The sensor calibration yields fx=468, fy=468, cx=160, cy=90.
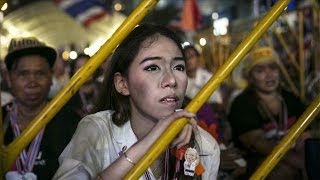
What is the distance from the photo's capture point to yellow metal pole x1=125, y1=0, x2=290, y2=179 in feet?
5.32

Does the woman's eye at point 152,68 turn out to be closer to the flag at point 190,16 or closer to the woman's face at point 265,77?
the woman's face at point 265,77

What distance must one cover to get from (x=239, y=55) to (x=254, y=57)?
3031 mm

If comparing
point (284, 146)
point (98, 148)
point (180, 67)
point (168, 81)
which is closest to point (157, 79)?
point (168, 81)

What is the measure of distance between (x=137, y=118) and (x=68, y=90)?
0.58 m

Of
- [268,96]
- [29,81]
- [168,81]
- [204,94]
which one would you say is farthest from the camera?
[268,96]

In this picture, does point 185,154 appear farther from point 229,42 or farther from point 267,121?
point 229,42

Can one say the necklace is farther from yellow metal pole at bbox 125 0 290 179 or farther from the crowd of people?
yellow metal pole at bbox 125 0 290 179

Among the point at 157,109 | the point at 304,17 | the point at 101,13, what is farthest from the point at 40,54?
the point at 101,13

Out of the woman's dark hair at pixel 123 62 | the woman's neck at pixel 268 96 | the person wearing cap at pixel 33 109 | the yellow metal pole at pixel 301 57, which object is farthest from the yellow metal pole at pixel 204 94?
the yellow metal pole at pixel 301 57

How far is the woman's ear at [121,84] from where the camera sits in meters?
2.26

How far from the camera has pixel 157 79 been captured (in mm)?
1995

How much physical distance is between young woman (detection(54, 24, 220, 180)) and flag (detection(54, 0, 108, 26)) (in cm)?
1103

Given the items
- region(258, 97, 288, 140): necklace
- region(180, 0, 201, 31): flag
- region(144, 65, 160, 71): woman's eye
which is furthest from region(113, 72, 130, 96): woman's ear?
region(180, 0, 201, 31): flag

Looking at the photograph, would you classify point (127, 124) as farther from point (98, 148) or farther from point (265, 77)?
point (265, 77)
